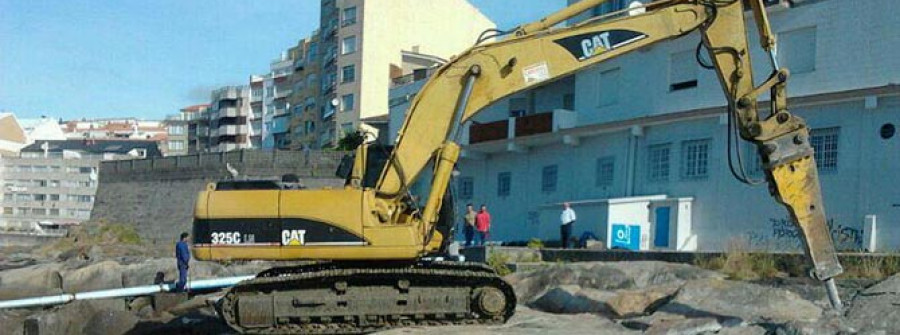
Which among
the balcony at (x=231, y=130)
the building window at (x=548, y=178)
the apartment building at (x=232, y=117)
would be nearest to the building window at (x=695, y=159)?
the building window at (x=548, y=178)

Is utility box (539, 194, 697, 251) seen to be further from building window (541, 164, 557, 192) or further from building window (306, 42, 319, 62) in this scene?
building window (306, 42, 319, 62)

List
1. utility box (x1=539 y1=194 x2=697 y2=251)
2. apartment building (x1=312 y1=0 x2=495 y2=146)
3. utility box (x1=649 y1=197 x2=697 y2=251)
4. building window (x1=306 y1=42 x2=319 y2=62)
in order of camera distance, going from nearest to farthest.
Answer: utility box (x1=649 y1=197 x2=697 y2=251) < utility box (x1=539 y1=194 x2=697 y2=251) < apartment building (x1=312 y1=0 x2=495 y2=146) < building window (x1=306 y1=42 x2=319 y2=62)

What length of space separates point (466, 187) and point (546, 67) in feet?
93.9

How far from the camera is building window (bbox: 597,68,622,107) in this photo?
1273 inches

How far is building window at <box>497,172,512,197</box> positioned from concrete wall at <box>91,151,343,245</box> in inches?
608

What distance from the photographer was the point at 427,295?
39.9ft

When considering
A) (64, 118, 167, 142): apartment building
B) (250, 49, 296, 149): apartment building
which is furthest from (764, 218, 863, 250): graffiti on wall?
(64, 118, 167, 142): apartment building

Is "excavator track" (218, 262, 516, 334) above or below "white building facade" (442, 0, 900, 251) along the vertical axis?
below

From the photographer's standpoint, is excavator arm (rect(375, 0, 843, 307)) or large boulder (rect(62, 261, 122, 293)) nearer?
excavator arm (rect(375, 0, 843, 307))

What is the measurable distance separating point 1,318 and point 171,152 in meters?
112

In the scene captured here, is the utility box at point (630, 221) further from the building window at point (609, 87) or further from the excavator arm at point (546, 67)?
the excavator arm at point (546, 67)

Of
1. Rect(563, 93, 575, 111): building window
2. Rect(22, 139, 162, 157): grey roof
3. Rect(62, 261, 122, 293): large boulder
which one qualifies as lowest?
Rect(62, 261, 122, 293): large boulder

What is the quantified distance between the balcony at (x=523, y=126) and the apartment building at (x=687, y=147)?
0.18 feet

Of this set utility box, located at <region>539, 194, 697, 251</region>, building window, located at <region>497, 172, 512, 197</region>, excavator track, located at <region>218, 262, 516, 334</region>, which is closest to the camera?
excavator track, located at <region>218, 262, 516, 334</region>
